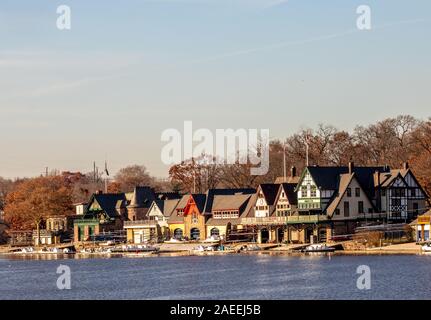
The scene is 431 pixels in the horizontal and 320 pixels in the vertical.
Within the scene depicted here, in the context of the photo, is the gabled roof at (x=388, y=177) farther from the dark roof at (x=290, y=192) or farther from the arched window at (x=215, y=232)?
the arched window at (x=215, y=232)

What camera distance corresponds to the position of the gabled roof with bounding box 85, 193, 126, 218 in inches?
5743

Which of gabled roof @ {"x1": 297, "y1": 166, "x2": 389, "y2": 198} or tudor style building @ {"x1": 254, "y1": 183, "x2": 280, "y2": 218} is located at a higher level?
gabled roof @ {"x1": 297, "y1": 166, "x2": 389, "y2": 198}

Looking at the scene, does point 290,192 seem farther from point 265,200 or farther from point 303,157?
point 303,157

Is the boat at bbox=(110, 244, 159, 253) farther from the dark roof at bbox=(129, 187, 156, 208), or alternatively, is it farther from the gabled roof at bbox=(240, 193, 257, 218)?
the dark roof at bbox=(129, 187, 156, 208)

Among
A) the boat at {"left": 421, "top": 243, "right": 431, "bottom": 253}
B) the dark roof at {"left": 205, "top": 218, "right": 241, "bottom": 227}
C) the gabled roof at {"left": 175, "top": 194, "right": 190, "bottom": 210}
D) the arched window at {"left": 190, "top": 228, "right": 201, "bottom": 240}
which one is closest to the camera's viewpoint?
the boat at {"left": 421, "top": 243, "right": 431, "bottom": 253}

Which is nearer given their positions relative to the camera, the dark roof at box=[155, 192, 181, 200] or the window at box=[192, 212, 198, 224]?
the window at box=[192, 212, 198, 224]

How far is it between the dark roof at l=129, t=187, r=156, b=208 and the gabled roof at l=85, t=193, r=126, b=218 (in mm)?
3698

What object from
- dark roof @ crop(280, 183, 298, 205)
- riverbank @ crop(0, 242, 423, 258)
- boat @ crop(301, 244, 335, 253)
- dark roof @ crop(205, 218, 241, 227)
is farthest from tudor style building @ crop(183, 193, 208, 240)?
boat @ crop(301, 244, 335, 253)

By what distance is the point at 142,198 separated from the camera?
14288 cm

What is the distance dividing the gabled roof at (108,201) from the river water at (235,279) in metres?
44.0

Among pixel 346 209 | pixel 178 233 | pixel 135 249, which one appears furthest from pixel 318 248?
pixel 178 233

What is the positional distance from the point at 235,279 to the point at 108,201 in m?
75.8
